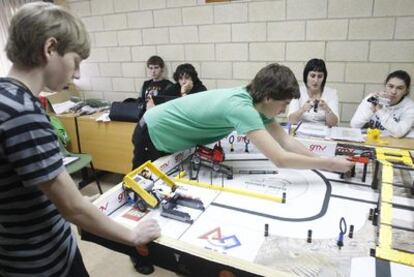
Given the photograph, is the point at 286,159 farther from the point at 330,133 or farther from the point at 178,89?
the point at 178,89

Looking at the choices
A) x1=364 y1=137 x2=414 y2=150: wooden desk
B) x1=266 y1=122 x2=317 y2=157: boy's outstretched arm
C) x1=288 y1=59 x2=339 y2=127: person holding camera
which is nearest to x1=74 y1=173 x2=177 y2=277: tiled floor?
x1=266 y1=122 x2=317 y2=157: boy's outstretched arm

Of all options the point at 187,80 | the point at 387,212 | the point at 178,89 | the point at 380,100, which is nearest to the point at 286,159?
the point at 387,212

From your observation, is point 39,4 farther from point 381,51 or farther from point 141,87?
point 141,87

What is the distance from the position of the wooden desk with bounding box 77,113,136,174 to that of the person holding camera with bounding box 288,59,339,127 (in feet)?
4.76

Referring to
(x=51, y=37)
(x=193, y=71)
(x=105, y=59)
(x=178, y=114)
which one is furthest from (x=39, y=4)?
(x=105, y=59)

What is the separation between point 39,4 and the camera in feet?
2.15

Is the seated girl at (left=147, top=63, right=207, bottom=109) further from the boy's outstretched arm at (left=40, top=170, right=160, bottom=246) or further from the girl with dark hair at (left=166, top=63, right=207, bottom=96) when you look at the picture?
the boy's outstretched arm at (left=40, top=170, right=160, bottom=246)

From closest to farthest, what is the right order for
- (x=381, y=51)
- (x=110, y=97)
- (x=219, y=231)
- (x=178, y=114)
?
(x=219, y=231) < (x=178, y=114) < (x=381, y=51) < (x=110, y=97)

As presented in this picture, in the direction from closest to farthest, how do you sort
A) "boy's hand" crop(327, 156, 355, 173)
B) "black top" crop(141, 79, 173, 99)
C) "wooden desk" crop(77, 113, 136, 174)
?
"boy's hand" crop(327, 156, 355, 173), "wooden desk" crop(77, 113, 136, 174), "black top" crop(141, 79, 173, 99)

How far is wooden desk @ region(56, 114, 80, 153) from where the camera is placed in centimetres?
318

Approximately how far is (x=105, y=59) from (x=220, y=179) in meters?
2.99

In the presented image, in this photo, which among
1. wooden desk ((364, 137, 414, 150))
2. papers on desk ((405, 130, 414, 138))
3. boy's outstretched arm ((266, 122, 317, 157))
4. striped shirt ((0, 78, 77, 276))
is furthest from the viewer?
papers on desk ((405, 130, 414, 138))

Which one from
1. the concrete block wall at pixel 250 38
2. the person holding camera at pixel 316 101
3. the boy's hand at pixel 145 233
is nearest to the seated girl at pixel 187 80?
the concrete block wall at pixel 250 38

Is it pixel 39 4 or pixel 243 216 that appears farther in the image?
pixel 243 216
